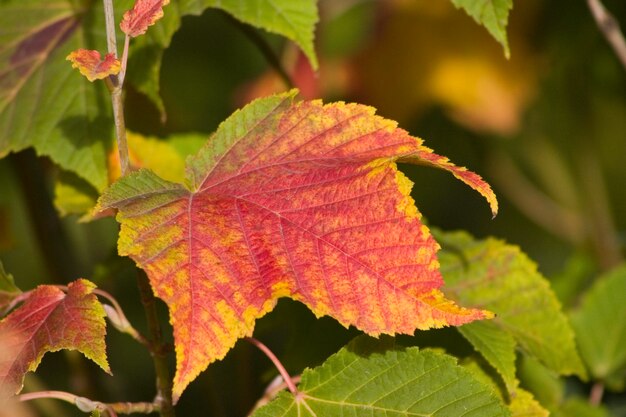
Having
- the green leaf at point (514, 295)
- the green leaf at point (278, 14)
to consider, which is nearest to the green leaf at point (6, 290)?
the green leaf at point (278, 14)

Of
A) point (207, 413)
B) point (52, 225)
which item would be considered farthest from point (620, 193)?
point (52, 225)

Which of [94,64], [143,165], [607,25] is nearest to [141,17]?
[94,64]

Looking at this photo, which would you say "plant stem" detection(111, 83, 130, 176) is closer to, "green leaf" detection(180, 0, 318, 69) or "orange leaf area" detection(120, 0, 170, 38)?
"orange leaf area" detection(120, 0, 170, 38)

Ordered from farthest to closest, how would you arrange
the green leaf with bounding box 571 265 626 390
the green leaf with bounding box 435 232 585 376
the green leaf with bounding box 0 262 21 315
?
the green leaf with bounding box 571 265 626 390, the green leaf with bounding box 435 232 585 376, the green leaf with bounding box 0 262 21 315

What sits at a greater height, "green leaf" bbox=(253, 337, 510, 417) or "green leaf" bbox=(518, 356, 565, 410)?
"green leaf" bbox=(253, 337, 510, 417)

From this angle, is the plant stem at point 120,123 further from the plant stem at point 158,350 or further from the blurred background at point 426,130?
the blurred background at point 426,130

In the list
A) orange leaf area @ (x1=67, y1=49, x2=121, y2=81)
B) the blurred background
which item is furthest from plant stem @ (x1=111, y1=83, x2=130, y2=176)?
the blurred background

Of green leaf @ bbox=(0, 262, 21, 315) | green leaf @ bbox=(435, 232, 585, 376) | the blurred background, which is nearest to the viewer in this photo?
green leaf @ bbox=(0, 262, 21, 315)
